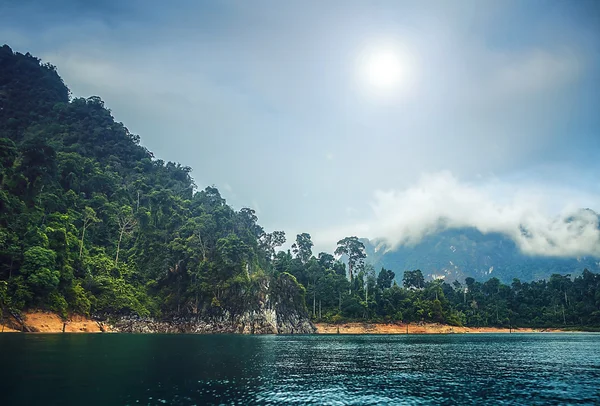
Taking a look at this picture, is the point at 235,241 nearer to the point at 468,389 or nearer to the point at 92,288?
the point at 92,288

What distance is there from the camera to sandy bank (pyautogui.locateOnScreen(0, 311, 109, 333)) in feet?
248

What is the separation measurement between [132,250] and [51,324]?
162 feet

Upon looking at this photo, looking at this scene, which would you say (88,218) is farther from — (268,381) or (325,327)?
(268,381)

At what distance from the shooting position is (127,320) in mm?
107875

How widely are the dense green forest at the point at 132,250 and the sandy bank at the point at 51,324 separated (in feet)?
7.20

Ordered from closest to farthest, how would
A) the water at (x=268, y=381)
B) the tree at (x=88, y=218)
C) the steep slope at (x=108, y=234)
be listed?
the water at (x=268, y=381) → the steep slope at (x=108, y=234) → the tree at (x=88, y=218)

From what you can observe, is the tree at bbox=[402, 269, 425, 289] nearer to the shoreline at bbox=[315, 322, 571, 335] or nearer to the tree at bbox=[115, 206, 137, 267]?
the shoreline at bbox=[315, 322, 571, 335]

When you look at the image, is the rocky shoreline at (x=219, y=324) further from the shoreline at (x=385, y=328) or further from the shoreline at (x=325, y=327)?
the shoreline at (x=385, y=328)

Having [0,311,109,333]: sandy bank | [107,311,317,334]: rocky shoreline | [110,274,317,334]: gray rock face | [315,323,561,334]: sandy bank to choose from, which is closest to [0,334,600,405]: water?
[0,311,109,333]: sandy bank

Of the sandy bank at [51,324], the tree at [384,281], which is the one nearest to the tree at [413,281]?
the tree at [384,281]

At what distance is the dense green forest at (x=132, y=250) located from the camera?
88812 millimetres

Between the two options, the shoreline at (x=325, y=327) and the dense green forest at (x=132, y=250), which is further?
the dense green forest at (x=132, y=250)

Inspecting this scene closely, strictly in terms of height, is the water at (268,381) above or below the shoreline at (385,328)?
above

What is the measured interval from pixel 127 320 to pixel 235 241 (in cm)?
4350
